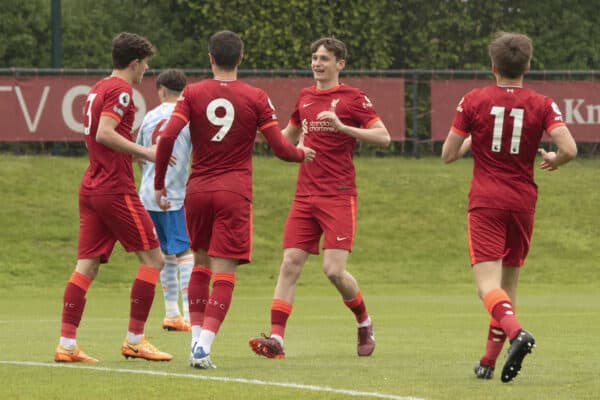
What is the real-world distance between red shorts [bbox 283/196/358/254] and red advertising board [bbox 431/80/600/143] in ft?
58.7

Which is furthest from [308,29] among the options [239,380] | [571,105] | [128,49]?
[239,380]

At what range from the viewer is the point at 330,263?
11.2 m

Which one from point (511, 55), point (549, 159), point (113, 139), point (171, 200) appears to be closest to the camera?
point (511, 55)

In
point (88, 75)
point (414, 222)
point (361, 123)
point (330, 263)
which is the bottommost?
point (414, 222)

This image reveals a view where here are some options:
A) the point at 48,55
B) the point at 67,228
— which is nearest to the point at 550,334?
the point at 67,228

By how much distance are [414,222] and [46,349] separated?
15159mm

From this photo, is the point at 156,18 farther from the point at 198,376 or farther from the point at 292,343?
the point at 198,376

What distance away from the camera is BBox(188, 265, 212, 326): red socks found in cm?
1043

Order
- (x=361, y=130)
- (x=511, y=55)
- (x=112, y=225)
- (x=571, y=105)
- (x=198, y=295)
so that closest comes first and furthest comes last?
(x=511, y=55) → (x=112, y=225) → (x=198, y=295) → (x=361, y=130) → (x=571, y=105)

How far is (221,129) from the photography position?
32.9 feet

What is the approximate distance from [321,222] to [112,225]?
1683 mm

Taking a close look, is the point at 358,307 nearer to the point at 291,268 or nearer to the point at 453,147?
the point at 291,268

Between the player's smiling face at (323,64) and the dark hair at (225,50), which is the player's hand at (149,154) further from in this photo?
the player's smiling face at (323,64)

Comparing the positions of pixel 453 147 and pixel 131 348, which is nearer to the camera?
pixel 453 147
